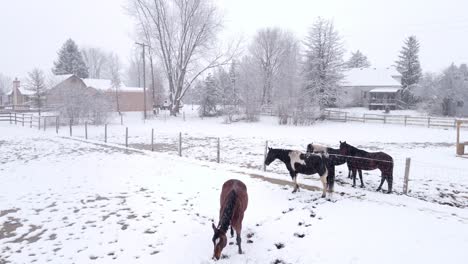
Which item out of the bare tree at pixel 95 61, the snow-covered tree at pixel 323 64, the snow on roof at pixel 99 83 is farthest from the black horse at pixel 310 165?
the bare tree at pixel 95 61

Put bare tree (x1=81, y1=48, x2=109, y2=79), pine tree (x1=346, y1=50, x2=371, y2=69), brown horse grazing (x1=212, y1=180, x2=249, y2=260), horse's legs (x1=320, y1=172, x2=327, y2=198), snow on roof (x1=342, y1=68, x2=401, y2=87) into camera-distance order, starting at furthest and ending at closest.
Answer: bare tree (x1=81, y1=48, x2=109, y2=79)
pine tree (x1=346, y1=50, x2=371, y2=69)
snow on roof (x1=342, y1=68, x2=401, y2=87)
horse's legs (x1=320, y1=172, x2=327, y2=198)
brown horse grazing (x1=212, y1=180, x2=249, y2=260)

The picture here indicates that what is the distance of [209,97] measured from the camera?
Answer: 36.5 m

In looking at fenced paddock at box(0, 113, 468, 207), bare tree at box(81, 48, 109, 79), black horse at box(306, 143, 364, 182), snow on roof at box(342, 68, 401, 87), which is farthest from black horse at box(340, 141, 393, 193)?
bare tree at box(81, 48, 109, 79)

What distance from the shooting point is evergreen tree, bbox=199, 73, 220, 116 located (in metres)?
36.5

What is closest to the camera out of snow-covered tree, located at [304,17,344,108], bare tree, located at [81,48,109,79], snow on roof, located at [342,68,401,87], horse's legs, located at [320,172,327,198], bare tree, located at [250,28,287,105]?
horse's legs, located at [320,172,327,198]

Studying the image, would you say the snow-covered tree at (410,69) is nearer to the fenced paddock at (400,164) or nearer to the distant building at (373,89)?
the distant building at (373,89)

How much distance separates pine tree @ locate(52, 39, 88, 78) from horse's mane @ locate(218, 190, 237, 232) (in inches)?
2225

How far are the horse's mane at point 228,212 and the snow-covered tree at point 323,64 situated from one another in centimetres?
2751

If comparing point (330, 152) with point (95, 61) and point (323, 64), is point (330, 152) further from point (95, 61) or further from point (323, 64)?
point (95, 61)

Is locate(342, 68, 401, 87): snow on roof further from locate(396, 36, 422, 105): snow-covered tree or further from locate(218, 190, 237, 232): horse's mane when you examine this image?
locate(218, 190, 237, 232): horse's mane

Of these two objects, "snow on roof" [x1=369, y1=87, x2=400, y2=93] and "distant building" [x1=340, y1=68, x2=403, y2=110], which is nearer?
"snow on roof" [x1=369, y1=87, x2=400, y2=93]

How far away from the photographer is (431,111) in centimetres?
3866

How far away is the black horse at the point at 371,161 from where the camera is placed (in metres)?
7.77

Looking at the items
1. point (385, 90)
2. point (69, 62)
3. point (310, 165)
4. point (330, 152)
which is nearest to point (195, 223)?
point (310, 165)
